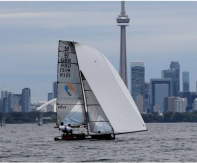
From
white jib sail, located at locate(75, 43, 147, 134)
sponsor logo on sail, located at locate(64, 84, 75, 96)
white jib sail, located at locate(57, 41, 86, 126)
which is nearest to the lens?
white jib sail, located at locate(75, 43, 147, 134)

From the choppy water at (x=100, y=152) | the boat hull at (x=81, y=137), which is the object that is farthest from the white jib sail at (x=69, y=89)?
the choppy water at (x=100, y=152)

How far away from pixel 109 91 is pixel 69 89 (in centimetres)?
286

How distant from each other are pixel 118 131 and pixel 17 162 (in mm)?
15766

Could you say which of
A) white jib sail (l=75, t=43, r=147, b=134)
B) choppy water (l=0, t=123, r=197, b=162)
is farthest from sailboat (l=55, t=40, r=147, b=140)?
choppy water (l=0, t=123, r=197, b=162)

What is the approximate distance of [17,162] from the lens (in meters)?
43.4

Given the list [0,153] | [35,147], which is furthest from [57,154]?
[35,147]

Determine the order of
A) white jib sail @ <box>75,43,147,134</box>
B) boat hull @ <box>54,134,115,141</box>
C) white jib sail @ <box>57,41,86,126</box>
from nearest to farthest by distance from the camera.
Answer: boat hull @ <box>54,134,115,141</box>
white jib sail @ <box>75,43,147,134</box>
white jib sail @ <box>57,41,86,126</box>

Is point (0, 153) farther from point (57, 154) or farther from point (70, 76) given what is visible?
point (70, 76)

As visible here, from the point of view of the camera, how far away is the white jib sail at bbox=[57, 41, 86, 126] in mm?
58406

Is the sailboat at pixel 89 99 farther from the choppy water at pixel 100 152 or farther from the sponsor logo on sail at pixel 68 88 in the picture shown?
the choppy water at pixel 100 152

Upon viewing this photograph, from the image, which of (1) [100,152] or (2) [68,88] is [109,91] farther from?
(1) [100,152]

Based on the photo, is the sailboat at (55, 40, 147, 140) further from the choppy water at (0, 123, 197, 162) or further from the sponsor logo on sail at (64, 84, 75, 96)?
the choppy water at (0, 123, 197, 162)

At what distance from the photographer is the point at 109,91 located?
58.8 metres

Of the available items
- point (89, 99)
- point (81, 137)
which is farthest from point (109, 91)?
point (81, 137)
